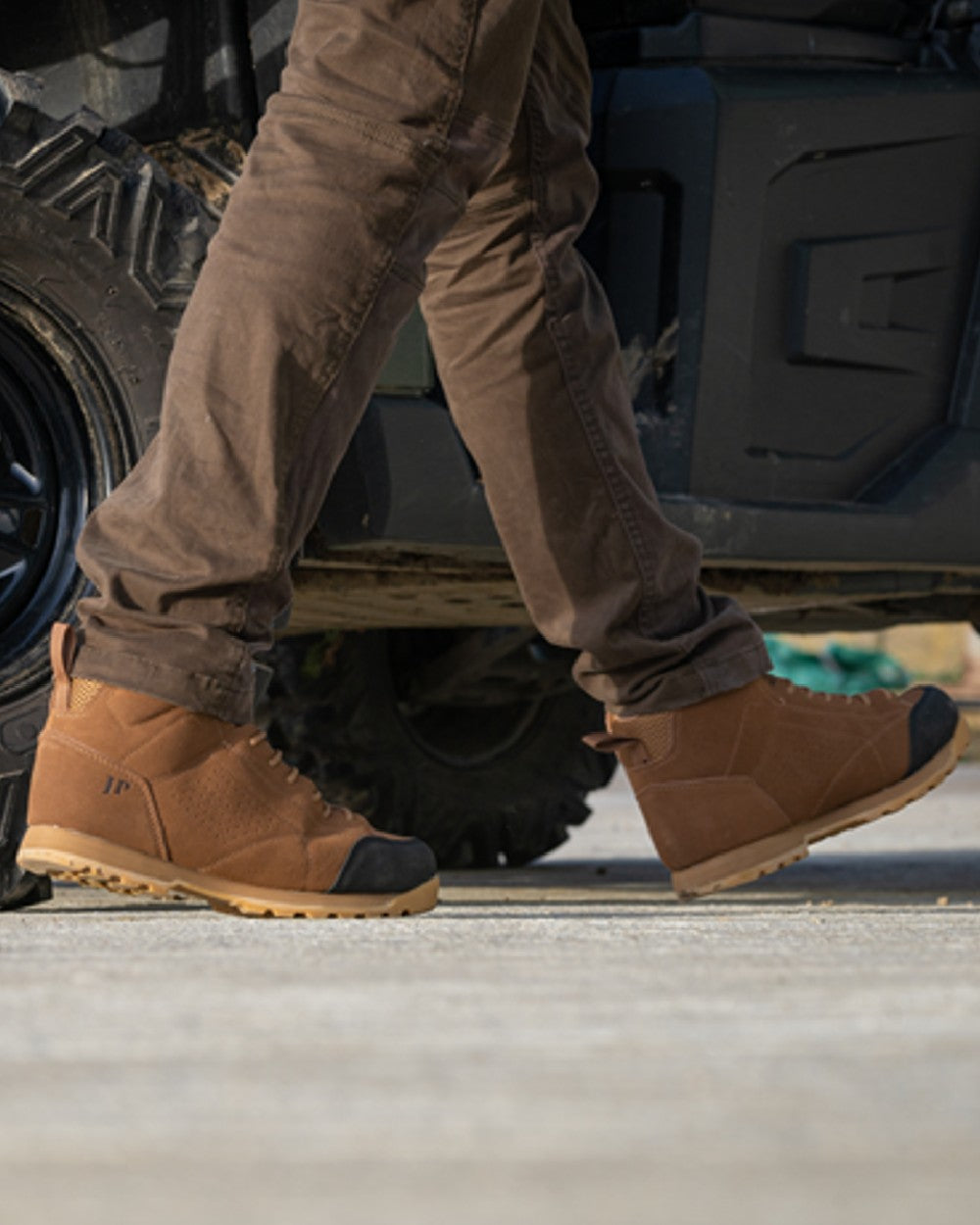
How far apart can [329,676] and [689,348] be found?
1.26 meters

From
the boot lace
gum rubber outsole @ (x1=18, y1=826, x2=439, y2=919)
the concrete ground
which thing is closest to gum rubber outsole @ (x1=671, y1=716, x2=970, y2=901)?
gum rubber outsole @ (x1=18, y1=826, x2=439, y2=919)

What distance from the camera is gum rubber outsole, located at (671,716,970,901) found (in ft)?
8.15

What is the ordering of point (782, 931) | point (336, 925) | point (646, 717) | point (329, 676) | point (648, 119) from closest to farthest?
point (782, 931) → point (336, 925) → point (646, 717) → point (648, 119) → point (329, 676)

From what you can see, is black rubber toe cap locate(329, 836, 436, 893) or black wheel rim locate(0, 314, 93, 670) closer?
black rubber toe cap locate(329, 836, 436, 893)

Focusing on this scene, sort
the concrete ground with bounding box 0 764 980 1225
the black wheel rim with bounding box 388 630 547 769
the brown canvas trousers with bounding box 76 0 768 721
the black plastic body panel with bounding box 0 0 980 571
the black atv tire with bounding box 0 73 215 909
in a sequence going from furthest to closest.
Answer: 1. the black wheel rim with bounding box 388 630 547 769
2. the black plastic body panel with bounding box 0 0 980 571
3. the black atv tire with bounding box 0 73 215 909
4. the brown canvas trousers with bounding box 76 0 768 721
5. the concrete ground with bounding box 0 764 980 1225

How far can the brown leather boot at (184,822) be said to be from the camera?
2068mm

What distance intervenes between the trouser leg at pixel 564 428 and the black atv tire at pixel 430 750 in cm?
138

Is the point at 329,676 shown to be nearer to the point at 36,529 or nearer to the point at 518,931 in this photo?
the point at 36,529

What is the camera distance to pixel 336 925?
6.54ft

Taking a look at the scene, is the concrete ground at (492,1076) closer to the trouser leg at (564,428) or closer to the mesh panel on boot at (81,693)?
the mesh panel on boot at (81,693)

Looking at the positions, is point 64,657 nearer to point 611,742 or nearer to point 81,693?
point 81,693

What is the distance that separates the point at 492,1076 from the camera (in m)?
1.00

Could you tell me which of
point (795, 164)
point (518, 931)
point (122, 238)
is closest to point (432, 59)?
point (122, 238)

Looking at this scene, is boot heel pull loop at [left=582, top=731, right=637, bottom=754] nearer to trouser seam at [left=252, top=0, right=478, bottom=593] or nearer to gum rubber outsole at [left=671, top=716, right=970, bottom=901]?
gum rubber outsole at [left=671, top=716, right=970, bottom=901]
